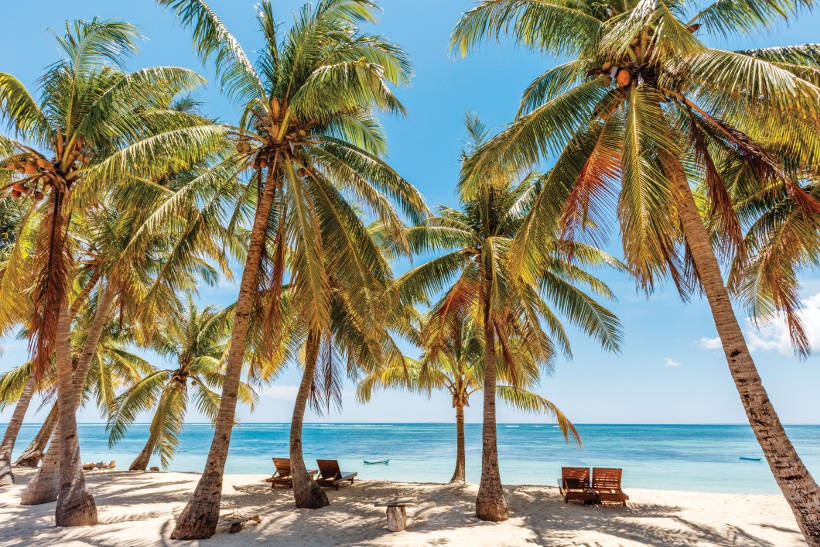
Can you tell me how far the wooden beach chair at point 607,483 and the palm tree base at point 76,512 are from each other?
1000 cm

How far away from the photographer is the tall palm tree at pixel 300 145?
7.45 m

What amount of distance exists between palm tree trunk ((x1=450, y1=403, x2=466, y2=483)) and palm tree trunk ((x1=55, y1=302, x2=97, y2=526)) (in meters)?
8.98

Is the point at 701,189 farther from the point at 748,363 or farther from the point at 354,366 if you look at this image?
the point at 354,366

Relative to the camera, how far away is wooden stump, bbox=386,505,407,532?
8.30 m

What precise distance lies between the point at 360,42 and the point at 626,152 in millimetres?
5023

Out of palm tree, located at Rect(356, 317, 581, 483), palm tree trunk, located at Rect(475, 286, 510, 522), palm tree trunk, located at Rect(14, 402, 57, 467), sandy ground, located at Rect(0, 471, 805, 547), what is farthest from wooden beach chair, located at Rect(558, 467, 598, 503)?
palm tree trunk, located at Rect(14, 402, 57, 467)

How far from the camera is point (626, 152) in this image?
5.82 meters

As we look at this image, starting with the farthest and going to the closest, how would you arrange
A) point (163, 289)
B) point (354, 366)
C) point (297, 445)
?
point (354, 366)
point (297, 445)
point (163, 289)

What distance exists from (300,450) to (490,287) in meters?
5.51

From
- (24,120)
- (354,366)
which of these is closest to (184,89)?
(24,120)

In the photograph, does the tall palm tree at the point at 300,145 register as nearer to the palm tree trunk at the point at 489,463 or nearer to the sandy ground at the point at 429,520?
the sandy ground at the point at 429,520

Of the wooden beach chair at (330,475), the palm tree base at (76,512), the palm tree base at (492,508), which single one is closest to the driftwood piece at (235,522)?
the palm tree base at (76,512)

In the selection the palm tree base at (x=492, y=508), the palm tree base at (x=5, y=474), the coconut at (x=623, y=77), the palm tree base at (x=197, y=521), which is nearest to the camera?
the coconut at (x=623, y=77)

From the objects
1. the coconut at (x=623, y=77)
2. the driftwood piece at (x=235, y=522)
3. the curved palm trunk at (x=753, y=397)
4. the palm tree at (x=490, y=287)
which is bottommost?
the driftwood piece at (x=235, y=522)
